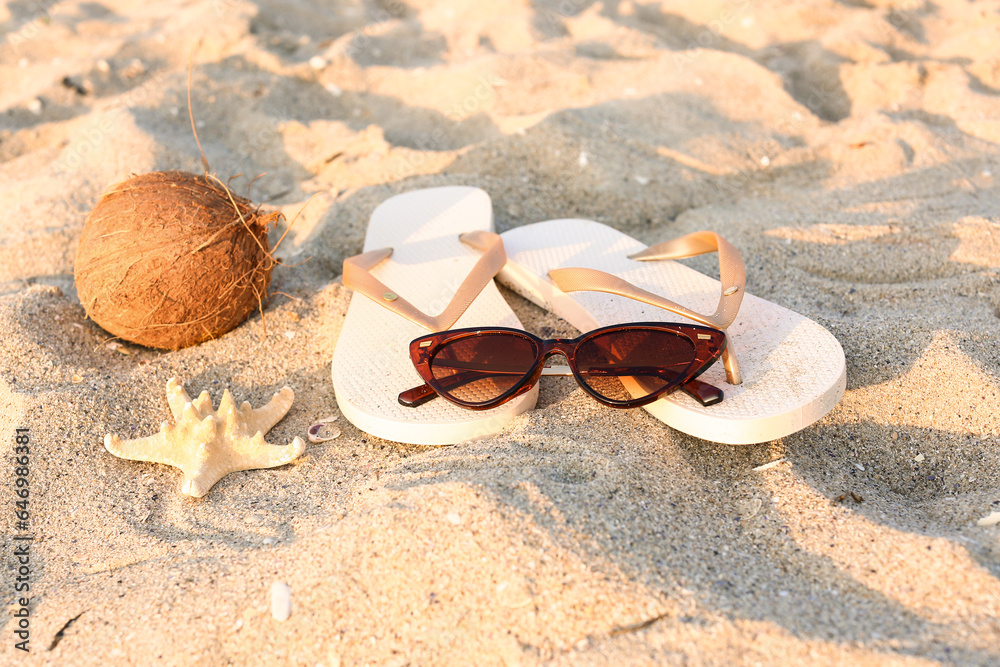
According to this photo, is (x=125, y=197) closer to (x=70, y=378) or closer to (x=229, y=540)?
(x=70, y=378)

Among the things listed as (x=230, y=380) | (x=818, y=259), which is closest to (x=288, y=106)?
(x=230, y=380)

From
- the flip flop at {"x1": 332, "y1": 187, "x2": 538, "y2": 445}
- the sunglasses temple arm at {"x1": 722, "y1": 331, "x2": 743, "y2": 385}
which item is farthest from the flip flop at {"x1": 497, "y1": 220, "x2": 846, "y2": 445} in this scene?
the flip flop at {"x1": 332, "y1": 187, "x2": 538, "y2": 445}

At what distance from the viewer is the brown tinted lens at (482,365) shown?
2.01 meters

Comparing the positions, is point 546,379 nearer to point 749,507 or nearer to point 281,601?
point 749,507

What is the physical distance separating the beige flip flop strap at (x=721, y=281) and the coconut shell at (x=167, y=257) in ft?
3.73

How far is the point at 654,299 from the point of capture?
6.89 ft

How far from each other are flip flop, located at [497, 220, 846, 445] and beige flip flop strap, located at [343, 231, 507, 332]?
0.15 metres

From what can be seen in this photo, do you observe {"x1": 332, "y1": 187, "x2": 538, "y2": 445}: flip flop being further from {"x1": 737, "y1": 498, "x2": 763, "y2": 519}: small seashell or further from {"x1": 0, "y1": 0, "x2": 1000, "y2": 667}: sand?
{"x1": 737, "y1": 498, "x2": 763, "y2": 519}: small seashell

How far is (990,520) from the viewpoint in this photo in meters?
1.62

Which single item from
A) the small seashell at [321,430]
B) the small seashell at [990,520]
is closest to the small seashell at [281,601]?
the small seashell at [321,430]

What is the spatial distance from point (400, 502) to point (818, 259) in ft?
7.02

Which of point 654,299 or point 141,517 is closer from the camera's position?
point 141,517

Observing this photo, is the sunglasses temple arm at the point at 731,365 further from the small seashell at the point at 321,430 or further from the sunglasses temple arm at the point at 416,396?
the small seashell at the point at 321,430

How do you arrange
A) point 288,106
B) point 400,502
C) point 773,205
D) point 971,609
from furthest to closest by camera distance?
point 288,106, point 773,205, point 400,502, point 971,609
